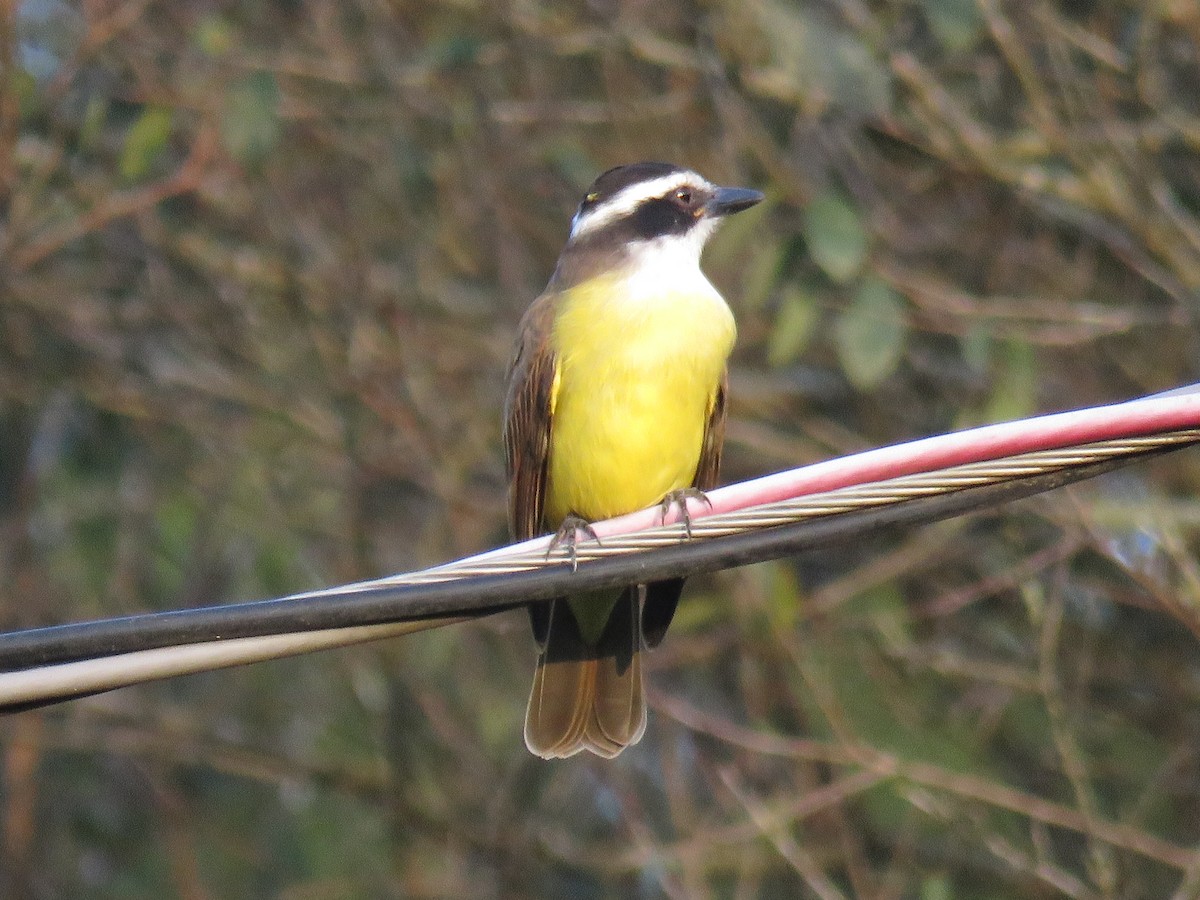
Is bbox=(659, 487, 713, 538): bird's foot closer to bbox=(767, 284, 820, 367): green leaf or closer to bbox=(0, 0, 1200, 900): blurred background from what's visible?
bbox=(0, 0, 1200, 900): blurred background

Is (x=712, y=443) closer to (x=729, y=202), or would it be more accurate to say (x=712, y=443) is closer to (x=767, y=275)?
(x=729, y=202)

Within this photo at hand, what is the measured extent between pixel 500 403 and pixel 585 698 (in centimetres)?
351

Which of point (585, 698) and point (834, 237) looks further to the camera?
point (834, 237)

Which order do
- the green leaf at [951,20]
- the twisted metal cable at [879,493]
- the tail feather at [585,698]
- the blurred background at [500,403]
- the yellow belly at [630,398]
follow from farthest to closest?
the blurred background at [500,403]
the green leaf at [951,20]
the yellow belly at [630,398]
the tail feather at [585,698]
the twisted metal cable at [879,493]

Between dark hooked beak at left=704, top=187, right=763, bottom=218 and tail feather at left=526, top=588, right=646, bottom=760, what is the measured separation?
50.5 inches

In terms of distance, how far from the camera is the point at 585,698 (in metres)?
4.75

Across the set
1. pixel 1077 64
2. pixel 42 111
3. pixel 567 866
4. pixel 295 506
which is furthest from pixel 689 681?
pixel 42 111

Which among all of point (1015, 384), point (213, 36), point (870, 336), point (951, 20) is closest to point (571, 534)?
point (870, 336)

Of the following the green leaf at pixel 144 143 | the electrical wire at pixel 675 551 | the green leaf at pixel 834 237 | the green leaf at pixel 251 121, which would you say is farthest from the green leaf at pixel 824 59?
the electrical wire at pixel 675 551

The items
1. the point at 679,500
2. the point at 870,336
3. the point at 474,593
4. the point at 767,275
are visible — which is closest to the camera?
the point at 474,593

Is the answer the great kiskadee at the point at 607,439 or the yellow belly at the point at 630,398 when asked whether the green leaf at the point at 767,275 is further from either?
the yellow belly at the point at 630,398

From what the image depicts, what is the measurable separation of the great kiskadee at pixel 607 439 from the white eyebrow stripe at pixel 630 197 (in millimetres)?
283

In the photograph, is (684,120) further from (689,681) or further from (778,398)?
(689,681)

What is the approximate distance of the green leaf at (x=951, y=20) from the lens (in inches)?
213
